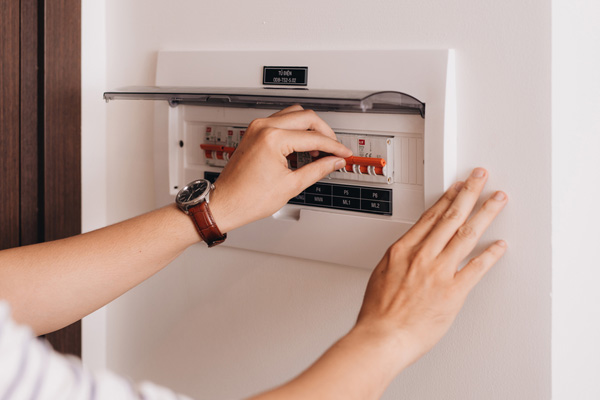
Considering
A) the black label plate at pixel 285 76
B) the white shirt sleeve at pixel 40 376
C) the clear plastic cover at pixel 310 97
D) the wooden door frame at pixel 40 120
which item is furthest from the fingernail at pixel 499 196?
the wooden door frame at pixel 40 120

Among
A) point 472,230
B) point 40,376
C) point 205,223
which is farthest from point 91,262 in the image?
point 472,230

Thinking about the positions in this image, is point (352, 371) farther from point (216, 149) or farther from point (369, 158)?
point (216, 149)

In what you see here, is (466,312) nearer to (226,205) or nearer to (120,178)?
(226,205)

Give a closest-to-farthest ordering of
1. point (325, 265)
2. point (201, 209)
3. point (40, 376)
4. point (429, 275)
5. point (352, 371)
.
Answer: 1. point (40, 376)
2. point (352, 371)
3. point (429, 275)
4. point (201, 209)
5. point (325, 265)

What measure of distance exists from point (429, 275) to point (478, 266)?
6 centimetres

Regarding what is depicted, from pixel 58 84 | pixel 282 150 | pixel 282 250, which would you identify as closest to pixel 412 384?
pixel 282 250

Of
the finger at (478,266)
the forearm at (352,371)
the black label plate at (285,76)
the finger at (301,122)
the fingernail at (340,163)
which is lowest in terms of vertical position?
the forearm at (352,371)

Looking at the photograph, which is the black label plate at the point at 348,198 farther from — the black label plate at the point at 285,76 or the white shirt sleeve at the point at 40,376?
the white shirt sleeve at the point at 40,376

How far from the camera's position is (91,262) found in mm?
827

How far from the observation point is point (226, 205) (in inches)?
31.5

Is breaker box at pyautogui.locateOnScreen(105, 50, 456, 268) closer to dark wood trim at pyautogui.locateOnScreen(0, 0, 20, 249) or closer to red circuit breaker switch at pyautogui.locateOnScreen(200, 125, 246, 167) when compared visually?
red circuit breaker switch at pyautogui.locateOnScreen(200, 125, 246, 167)

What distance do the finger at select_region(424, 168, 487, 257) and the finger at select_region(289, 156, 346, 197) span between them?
154 mm

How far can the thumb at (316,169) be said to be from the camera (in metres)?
0.79

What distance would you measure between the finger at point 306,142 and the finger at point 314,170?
14mm
